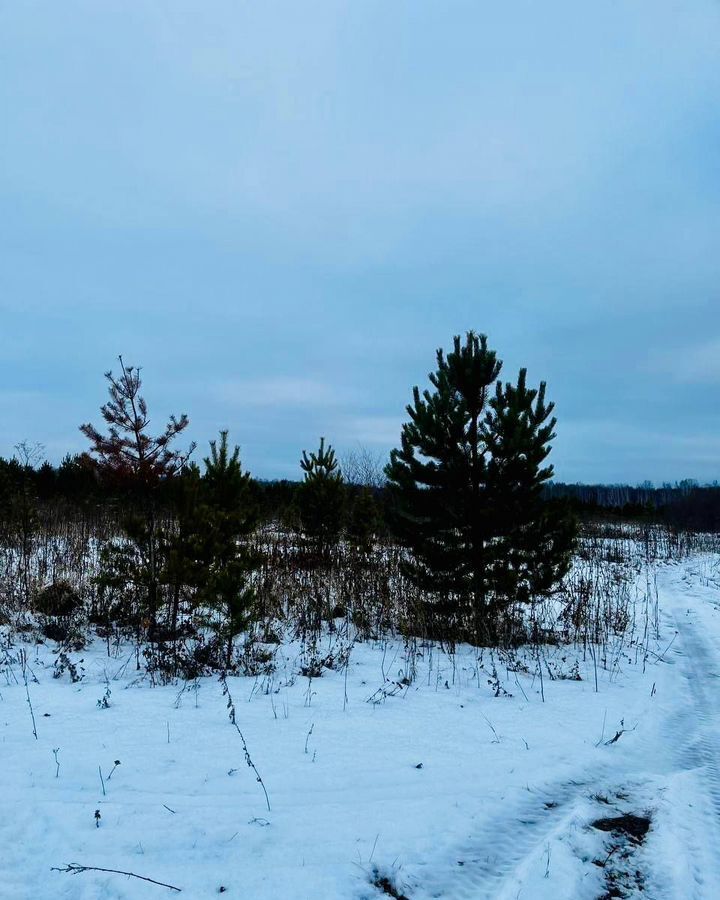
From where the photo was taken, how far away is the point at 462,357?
9.20 meters

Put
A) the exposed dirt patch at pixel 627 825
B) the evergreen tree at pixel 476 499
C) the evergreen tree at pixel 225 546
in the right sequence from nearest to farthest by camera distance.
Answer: the exposed dirt patch at pixel 627 825, the evergreen tree at pixel 225 546, the evergreen tree at pixel 476 499

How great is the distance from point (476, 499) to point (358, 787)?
567cm

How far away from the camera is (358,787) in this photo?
362cm

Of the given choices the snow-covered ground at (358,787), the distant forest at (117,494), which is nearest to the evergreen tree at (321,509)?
the distant forest at (117,494)

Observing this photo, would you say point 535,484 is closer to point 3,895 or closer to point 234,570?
point 234,570

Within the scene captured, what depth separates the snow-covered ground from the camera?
2.73 meters

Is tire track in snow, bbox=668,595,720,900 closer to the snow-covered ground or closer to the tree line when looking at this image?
the snow-covered ground

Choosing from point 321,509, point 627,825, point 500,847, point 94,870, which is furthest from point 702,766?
point 321,509

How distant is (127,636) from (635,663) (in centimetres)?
696

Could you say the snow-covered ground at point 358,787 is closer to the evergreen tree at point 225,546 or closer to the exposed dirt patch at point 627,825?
the exposed dirt patch at point 627,825

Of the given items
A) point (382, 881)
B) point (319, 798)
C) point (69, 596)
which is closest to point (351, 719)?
point (319, 798)

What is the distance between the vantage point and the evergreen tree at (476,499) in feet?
28.3

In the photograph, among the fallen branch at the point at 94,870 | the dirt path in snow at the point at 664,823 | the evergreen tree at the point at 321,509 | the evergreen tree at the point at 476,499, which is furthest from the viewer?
the evergreen tree at the point at 321,509

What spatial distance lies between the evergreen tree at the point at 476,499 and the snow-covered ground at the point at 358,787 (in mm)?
2450
